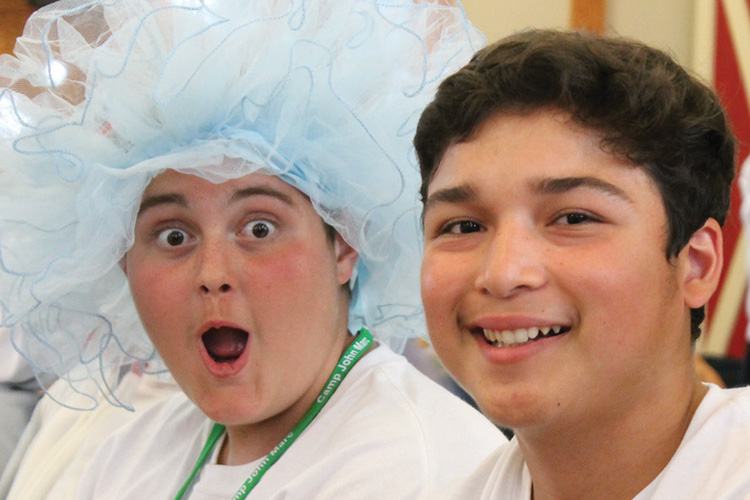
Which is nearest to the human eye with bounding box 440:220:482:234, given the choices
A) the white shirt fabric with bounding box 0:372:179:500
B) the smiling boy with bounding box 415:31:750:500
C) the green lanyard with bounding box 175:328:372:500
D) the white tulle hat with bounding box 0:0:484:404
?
the smiling boy with bounding box 415:31:750:500

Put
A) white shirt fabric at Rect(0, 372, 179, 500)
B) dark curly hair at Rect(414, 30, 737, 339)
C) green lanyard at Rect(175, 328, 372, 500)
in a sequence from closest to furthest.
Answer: dark curly hair at Rect(414, 30, 737, 339)
green lanyard at Rect(175, 328, 372, 500)
white shirt fabric at Rect(0, 372, 179, 500)

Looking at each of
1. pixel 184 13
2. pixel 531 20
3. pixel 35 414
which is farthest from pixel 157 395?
pixel 531 20

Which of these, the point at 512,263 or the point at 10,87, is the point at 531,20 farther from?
the point at 512,263

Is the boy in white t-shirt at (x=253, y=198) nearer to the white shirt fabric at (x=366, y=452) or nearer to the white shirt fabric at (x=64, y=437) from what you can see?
the white shirt fabric at (x=366, y=452)

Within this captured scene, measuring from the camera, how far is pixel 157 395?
7.44ft

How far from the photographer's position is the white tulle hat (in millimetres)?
1508

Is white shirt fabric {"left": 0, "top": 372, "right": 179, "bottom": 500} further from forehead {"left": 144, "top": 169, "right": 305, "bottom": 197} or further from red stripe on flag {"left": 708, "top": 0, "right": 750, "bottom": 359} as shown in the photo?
red stripe on flag {"left": 708, "top": 0, "right": 750, "bottom": 359}

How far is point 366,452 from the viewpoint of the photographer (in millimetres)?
1510

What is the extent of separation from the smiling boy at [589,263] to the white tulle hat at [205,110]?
328 mm

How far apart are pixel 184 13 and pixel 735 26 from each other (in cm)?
382

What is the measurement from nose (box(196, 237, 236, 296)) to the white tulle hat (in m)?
0.12

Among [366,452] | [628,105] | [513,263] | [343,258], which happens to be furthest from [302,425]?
[628,105]

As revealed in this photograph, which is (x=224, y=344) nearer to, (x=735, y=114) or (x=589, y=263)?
(x=589, y=263)

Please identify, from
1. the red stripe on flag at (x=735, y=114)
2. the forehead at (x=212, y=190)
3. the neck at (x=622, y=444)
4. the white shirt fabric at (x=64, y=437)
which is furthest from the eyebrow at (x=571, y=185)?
the red stripe on flag at (x=735, y=114)
